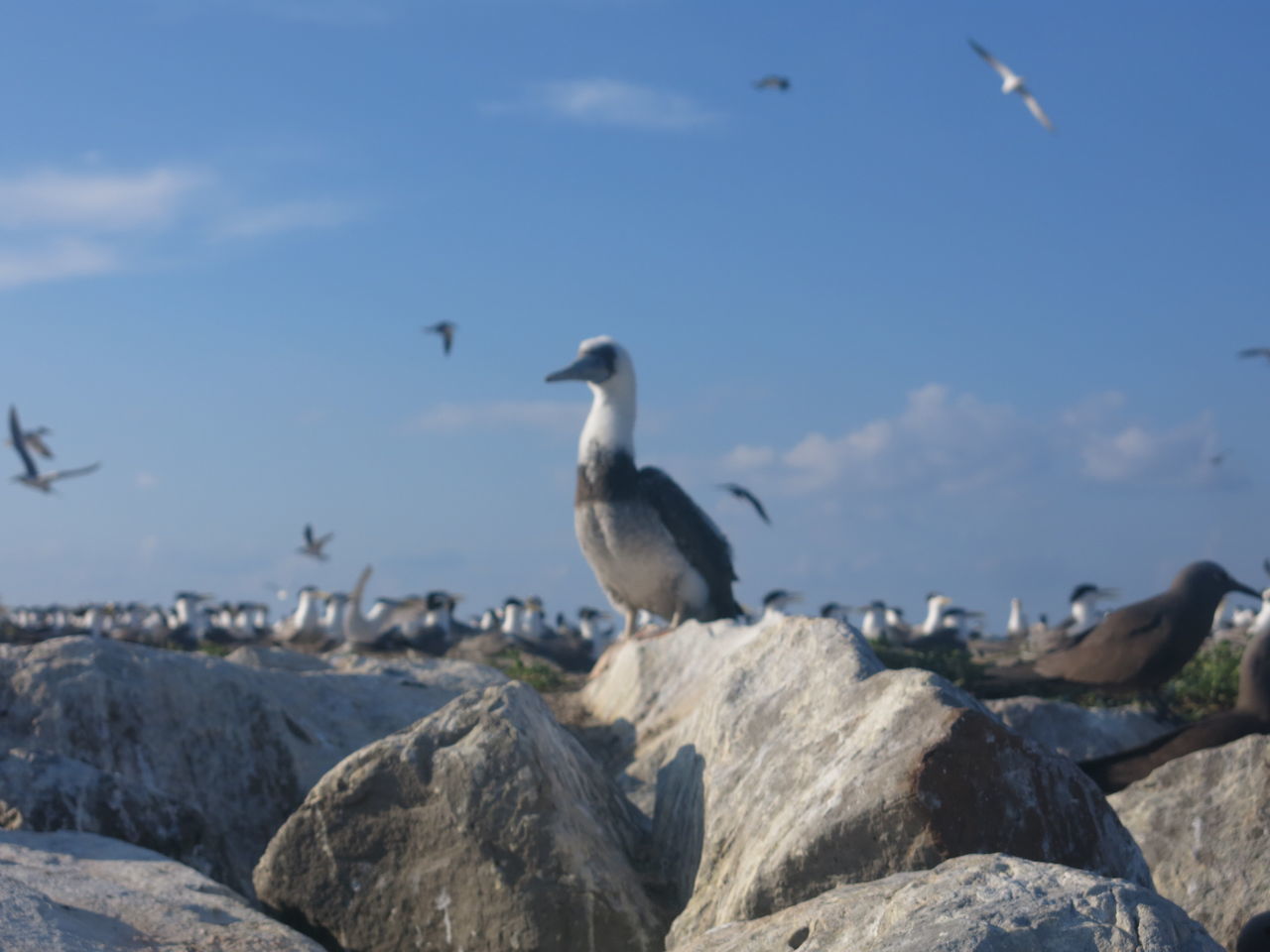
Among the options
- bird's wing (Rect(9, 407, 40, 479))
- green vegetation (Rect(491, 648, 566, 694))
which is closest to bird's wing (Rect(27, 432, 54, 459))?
bird's wing (Rect(9, 407, 40, 479))

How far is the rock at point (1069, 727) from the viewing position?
962 cm

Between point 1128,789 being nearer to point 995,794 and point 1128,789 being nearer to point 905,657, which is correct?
point 995,794

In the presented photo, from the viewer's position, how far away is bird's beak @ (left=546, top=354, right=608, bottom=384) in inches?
455

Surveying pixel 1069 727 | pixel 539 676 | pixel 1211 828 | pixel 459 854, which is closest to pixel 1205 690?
pixel 1069 727

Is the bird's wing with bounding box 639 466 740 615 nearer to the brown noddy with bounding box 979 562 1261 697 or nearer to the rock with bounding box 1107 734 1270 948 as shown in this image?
→ the brown noddy with bounding box 979 562 1261 697

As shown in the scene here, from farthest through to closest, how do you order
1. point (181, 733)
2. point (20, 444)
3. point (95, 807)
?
point (20, 444) < point (181, 733) < point (95, 807)

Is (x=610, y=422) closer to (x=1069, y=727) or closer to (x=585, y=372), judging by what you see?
(x=585, y=372)

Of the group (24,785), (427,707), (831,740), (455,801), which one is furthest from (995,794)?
(427,707)

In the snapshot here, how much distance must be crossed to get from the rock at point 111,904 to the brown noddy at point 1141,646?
26.2 feet

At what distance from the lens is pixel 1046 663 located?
39.9 ft

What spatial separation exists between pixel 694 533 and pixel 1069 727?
11.6 feet

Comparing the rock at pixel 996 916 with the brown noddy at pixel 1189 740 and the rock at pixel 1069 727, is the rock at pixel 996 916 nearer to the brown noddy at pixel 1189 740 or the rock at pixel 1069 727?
the brown noddy at pixel 1189 740

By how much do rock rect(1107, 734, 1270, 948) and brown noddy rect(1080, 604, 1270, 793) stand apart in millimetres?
281

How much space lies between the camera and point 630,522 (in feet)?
37.4
